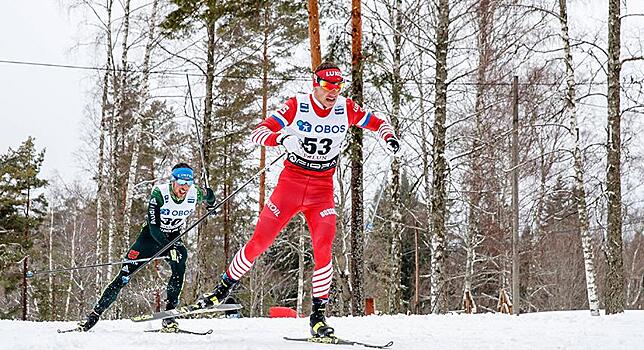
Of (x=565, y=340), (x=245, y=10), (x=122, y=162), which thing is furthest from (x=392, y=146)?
(x=122, y=162)

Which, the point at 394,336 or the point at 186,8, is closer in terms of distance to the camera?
the point at 394,336

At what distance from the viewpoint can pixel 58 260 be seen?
37188 millimetres

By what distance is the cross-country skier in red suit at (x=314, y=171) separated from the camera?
18.8 ft

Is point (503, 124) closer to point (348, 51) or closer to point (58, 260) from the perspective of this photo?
point (348, 51)

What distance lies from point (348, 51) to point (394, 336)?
7.83 m

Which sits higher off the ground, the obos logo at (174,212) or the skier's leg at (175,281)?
the obos logo at (174,212)

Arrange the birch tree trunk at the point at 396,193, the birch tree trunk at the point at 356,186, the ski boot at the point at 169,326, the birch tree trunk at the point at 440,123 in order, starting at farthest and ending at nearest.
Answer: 1. the birch tree trunk at the point at 396,193
2. the birch tree trunk at the point at 440,123
3. the birch tree trunk at the point at 356,186
4. the ski boot at the point at 169,326

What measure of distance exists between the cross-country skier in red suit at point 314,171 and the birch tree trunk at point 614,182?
20.9 ft

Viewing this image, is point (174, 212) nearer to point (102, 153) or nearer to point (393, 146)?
point (393, 146)

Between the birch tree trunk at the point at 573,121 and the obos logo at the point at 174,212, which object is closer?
the obos logo at the point at 174,212

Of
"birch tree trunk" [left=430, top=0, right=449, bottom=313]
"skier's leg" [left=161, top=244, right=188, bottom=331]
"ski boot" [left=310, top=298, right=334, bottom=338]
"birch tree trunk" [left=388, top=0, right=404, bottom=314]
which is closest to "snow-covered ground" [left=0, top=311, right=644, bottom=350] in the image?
"ski boot" [left=310, top=298, right=334, bottom=338]

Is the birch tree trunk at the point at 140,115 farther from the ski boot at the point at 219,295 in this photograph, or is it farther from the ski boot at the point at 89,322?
the ski boot at the point at 219,295

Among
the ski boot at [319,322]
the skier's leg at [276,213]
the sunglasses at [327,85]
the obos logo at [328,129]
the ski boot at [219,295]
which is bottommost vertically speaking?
the ski boot at [319,322]

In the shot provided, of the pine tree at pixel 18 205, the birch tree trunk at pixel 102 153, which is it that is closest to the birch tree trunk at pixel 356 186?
the birch tree trunk at pixel 102 153
